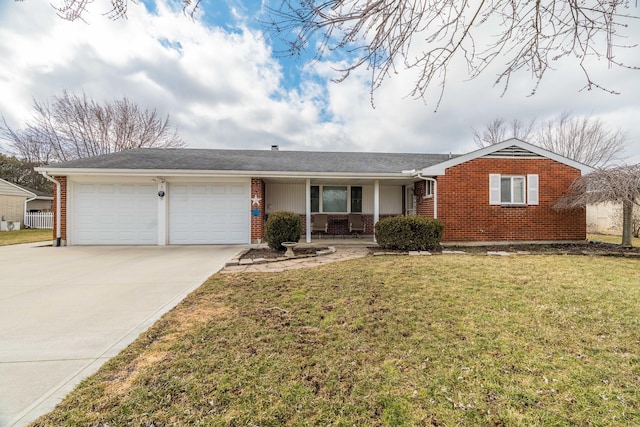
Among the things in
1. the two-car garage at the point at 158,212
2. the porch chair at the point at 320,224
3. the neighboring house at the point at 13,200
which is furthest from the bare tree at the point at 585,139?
the neighboring house at the point at 13,200

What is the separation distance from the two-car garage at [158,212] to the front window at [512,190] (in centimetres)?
902

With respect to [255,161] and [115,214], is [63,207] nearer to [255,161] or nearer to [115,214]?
[115,214]

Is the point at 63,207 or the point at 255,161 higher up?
the point at 255,161

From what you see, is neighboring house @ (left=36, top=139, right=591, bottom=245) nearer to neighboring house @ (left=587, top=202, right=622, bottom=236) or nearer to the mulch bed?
the mulch bed

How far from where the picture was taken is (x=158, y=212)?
9656mm

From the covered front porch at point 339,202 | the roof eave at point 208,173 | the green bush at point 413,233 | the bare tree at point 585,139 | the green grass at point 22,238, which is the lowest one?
the green grass at point 22,238

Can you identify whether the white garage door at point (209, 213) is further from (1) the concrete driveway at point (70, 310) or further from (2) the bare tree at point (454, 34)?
(2) the bare tree at point (454, 34)

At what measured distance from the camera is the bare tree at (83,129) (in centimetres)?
1908

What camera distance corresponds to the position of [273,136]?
60.8 feet

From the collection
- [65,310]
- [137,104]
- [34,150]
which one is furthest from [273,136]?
[34,150]

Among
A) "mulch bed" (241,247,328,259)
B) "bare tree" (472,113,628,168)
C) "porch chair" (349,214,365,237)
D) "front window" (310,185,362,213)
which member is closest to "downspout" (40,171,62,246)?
"mulch bed" (241,247,328,259)

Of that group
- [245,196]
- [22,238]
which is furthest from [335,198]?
[22,238]

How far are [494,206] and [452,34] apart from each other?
811 cm

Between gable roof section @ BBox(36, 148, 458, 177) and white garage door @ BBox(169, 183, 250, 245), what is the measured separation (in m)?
0.77
